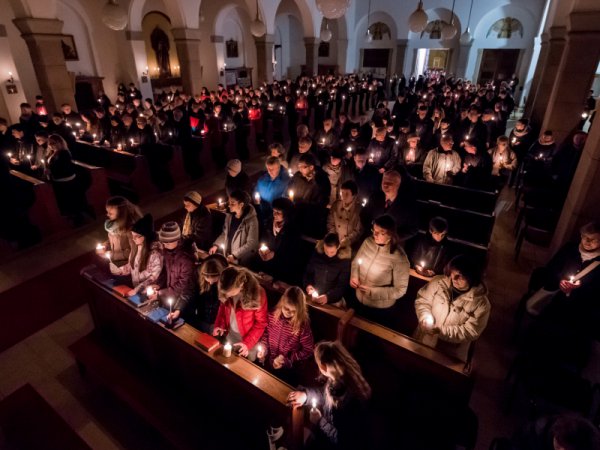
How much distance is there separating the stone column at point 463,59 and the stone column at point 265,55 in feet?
41.5

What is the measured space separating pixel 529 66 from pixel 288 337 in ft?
81.2

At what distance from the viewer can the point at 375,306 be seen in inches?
136

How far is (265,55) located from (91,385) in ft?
54.0

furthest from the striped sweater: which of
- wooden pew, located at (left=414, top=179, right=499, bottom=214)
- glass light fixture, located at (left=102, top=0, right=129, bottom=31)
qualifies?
glass light fixture, located at (left=102, top=0, right=129, bottom=31)

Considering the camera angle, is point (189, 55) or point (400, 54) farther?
point (400, 54)

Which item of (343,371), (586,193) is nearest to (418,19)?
(586,193)

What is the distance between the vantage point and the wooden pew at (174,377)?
8.23 ft

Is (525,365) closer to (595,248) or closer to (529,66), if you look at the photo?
(595,248)

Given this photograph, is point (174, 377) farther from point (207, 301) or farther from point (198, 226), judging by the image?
point (198, 226)

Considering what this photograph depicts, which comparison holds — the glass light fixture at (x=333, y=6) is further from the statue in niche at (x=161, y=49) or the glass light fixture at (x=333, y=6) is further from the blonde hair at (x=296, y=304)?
the statue in niche at (x=161, y=49)

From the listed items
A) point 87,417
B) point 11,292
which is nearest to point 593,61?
point 87,417

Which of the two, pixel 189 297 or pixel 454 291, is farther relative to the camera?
pixel 189 297

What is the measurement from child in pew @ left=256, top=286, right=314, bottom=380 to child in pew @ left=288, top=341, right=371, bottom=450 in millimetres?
523

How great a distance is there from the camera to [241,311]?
3008 millimetres
